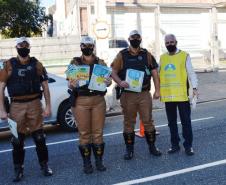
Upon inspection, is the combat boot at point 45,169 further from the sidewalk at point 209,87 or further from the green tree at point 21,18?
the green tree at point 21,18

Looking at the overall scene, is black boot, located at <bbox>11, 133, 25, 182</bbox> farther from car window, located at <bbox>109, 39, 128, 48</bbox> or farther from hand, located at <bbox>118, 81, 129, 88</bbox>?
→ car window, located at <bbox>109, 39, 128, 48</bbox>

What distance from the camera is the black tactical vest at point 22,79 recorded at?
5434 millimetres

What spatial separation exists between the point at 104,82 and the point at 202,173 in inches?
69.1

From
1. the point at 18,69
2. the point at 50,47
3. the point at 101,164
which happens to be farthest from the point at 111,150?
the point at 50,47

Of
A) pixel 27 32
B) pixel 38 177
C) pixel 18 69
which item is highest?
pixel 27 32

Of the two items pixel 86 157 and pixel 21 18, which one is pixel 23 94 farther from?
pixel 21 18

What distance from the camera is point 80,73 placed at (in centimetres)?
562

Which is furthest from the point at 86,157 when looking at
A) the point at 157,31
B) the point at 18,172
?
the point at 157,31

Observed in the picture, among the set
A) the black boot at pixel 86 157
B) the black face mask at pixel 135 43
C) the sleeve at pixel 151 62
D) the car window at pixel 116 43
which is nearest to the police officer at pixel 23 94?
the black boot at pixel 86 157

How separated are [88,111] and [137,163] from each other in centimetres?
109

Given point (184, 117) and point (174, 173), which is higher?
point (184, 117)

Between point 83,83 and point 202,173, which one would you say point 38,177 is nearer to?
point 83,83

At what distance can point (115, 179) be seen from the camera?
5.42 m

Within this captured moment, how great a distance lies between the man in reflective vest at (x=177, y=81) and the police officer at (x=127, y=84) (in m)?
0.16
